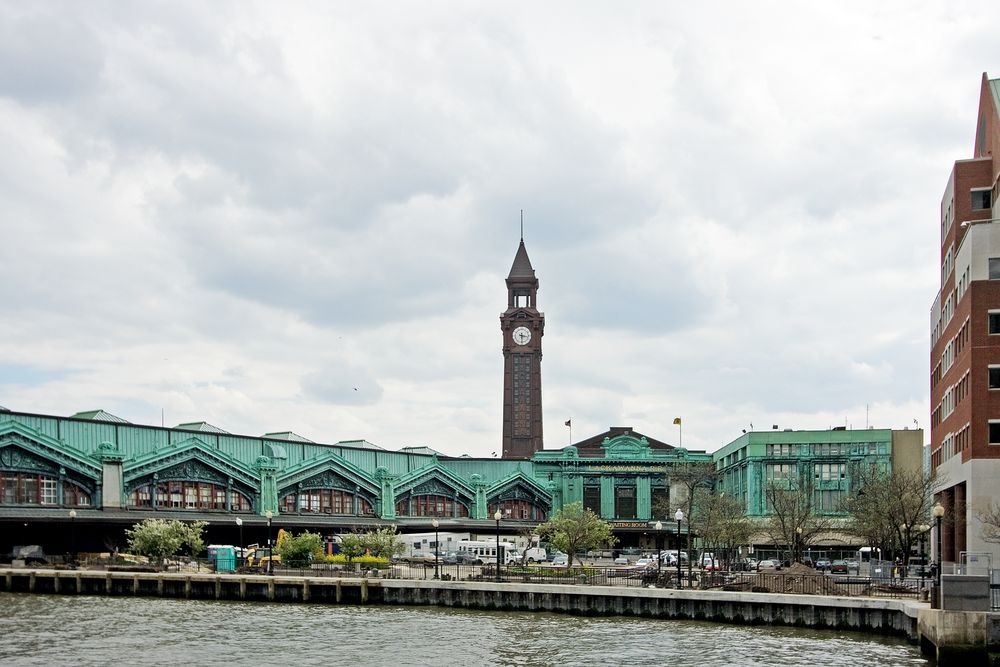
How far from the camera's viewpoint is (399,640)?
57906 mm

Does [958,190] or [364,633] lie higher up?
[958,190]

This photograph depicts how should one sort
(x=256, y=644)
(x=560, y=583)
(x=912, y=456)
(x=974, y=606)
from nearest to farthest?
(x=974, y=606)
(x=256, y=644)
(x=560, y=583)
(x=912, y=456)

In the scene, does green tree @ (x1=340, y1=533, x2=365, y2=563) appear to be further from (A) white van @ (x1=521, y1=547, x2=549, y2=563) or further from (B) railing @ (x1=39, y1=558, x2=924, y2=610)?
(A) white van @ (x1=521, y1=547, x2=549, y2=563)

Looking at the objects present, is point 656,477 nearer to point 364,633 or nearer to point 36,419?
point 36,419

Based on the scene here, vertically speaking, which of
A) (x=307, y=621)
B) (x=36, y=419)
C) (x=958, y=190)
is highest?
(x=958, y=190)

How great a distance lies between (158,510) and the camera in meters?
116

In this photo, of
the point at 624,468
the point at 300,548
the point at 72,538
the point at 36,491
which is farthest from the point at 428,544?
the point at 624,468

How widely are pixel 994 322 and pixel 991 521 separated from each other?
13.0 metres

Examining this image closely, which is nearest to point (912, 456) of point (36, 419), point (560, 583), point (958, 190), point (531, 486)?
point (531, 486)

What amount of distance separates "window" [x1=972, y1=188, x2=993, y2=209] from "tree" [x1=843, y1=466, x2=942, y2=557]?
67.2 ft

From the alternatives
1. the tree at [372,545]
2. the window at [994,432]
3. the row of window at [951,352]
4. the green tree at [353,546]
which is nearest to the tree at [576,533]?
the tree at [372,545]

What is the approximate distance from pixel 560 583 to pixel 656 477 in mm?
91831

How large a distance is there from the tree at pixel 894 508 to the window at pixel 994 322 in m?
17.6

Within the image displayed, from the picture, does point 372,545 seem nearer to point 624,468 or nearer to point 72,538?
point 72,538
